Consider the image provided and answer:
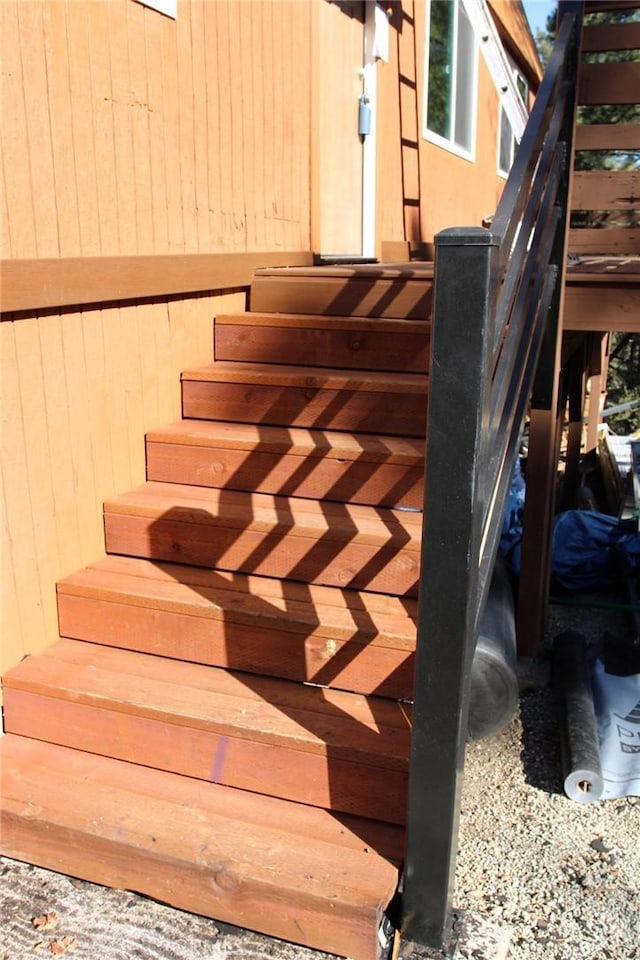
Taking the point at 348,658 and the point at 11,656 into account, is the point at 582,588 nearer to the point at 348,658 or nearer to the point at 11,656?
the point at 348,658

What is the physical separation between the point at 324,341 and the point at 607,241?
72.2 inches

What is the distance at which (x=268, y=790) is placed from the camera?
2484mm

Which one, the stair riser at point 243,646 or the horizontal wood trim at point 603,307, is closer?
the stair riser at point 243,646

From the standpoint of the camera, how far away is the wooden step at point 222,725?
239 cm

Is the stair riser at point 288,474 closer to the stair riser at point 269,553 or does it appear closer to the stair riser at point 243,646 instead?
the stair riser at point 269,553

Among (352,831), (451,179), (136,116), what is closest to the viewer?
(352,831)

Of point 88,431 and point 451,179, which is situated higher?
point 451,179

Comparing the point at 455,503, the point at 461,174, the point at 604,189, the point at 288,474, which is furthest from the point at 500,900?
the point at 461,174

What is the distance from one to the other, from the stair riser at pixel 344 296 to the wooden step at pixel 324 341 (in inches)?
3.3

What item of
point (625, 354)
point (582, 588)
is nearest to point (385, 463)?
point (582, 588)

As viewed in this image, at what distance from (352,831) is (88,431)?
5.39 feet

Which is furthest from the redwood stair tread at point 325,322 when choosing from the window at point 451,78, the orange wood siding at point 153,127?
the window at point 451,78

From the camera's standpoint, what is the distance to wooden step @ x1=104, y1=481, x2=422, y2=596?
2.88m

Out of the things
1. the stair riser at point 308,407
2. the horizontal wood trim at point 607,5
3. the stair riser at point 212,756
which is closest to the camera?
the stair riser at point 212,756
